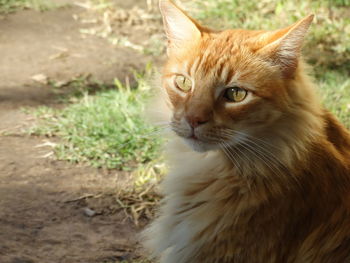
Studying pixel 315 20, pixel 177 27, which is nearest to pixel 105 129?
pixel 177 27

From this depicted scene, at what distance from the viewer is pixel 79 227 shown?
3500 mm

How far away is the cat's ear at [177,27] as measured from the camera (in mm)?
2797

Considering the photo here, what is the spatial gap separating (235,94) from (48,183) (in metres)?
1.74

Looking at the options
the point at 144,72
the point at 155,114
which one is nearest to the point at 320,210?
the point at 155,114

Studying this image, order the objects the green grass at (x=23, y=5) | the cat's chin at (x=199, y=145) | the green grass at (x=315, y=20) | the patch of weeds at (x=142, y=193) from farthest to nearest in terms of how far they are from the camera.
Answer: the green grass at (x=23, y=5), the green grass at (x=315, y=20), the patch of weeds at (x=142, y=193), the cat's chin at (x=199, y=145)

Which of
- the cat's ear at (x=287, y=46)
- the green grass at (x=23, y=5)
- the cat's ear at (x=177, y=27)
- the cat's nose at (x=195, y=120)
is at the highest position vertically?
the cat's ear at (x=287, y=46)

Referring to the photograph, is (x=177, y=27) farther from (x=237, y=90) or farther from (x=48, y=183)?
(x=48, y=183)

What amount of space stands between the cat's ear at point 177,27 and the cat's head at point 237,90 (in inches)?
6.7

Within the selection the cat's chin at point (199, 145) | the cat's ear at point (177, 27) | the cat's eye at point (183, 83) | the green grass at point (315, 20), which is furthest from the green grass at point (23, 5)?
the cat's chin at point (199, 145)

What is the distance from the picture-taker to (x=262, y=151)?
8.71 ft

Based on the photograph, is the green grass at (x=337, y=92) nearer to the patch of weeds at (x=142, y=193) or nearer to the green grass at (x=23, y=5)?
the patch of weeds at (x=142, y=193)

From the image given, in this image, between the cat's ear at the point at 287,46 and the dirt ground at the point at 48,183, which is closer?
the cat's ear at the point at 287,46

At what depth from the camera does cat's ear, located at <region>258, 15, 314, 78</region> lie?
8.15 ft

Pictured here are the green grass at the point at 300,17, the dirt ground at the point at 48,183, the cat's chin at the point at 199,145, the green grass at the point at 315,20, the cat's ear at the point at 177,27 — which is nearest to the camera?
the cat's chin at the point at 199,145
